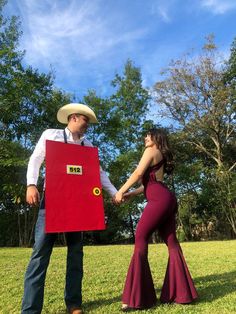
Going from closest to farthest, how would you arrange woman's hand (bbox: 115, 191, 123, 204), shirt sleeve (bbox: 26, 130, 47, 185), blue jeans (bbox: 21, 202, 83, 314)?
blue jeans (bbox: 21, 202, 83, 314) → shirt sleeve (bbox: 26, 130, 47, 185) → woman's hand (bbox: 115, 191, 123, 204)

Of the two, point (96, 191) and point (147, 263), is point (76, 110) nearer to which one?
point (96, 191)

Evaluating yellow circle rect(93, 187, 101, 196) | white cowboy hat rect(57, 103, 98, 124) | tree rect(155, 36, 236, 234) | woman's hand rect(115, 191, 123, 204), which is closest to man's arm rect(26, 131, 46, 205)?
white cowboy hat rect(57, 103, 98, 124)

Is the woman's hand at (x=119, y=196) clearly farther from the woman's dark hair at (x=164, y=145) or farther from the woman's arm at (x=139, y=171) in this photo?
the woman's dark hair at (x=164, y=145)

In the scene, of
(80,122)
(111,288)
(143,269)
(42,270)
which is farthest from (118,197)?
(111,288)

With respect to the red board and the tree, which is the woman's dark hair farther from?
the tree

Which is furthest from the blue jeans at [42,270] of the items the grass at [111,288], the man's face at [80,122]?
the man's face at [80,122]

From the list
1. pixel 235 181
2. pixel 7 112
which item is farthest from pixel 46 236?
pixel 235 181

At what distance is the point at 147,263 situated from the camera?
4.49 meters

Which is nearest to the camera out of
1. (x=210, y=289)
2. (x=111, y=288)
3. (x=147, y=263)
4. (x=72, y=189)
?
(x=72, y=189)

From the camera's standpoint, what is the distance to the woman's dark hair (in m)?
4.70

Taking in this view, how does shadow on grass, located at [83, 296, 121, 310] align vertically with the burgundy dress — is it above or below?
below

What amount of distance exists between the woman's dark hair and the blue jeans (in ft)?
4.35

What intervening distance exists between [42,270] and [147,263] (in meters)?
1.19

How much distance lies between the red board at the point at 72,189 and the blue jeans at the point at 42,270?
16 centimetres
